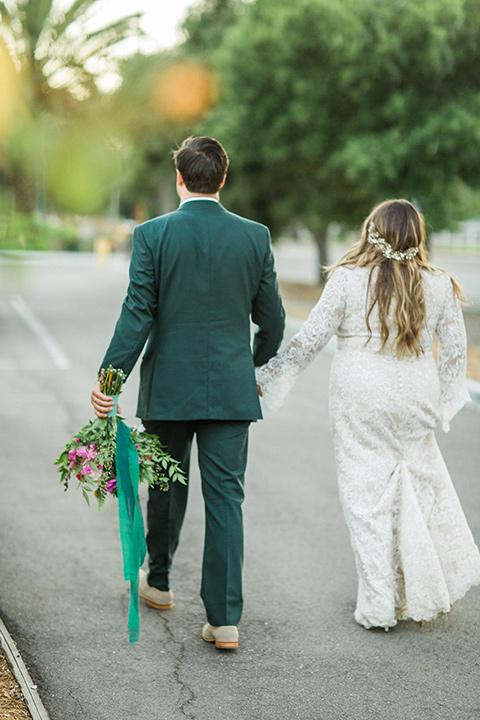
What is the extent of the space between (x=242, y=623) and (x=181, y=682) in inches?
24.7

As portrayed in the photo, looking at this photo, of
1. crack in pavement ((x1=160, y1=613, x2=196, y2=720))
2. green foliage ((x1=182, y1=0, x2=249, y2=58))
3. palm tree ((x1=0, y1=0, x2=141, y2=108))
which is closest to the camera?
palm tree ((x1=0, y1=0, x2=141, y2=108))

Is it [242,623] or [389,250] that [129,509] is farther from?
[389,250]

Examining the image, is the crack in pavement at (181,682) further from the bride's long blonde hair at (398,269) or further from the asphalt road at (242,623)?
the bride's long blonde hair at (398,269)

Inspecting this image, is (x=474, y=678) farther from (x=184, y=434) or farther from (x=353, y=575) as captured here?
(x=184, y=434)

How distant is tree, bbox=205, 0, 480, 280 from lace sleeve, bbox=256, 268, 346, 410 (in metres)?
12.4

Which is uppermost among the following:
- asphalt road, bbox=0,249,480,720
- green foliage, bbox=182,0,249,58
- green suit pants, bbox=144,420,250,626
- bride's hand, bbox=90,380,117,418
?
green foliage, bbox=182,0,249,58

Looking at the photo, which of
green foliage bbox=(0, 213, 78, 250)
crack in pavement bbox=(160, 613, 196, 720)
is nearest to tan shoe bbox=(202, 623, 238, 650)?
crack in pavement bbox=(160, 613, 196, 720)

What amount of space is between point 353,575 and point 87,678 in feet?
5.41

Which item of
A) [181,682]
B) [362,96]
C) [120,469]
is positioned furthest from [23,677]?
[362,96]

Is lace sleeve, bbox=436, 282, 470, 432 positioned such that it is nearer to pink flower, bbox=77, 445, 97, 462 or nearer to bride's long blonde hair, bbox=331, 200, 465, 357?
bride's long blonde hair, bbox=331, 200, 465, 357

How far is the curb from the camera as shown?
2795mm

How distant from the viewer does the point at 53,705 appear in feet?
9.66

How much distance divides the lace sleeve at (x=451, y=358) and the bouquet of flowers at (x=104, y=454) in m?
1.32

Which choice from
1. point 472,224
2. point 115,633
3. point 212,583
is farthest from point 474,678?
point 472,224
